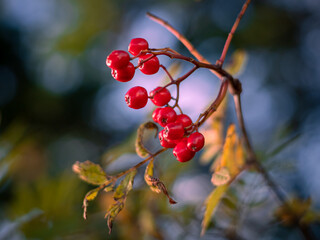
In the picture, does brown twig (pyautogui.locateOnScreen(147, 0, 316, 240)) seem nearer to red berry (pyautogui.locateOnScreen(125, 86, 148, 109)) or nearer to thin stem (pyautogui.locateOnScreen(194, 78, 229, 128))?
thin stem (pyautogui.locateOnScreen(194, 78, 229, 128))

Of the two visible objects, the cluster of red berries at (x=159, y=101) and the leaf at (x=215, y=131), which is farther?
the leaf at (x=215, y=131)

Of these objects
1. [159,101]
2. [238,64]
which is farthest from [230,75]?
[238,64]

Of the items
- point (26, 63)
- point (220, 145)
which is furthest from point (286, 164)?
point (26, 63)

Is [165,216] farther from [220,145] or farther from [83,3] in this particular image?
[83,3]

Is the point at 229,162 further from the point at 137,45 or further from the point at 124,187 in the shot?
the point at 137,45

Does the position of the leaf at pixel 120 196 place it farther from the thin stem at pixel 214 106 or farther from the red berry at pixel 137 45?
the red berry at pixel 137 45

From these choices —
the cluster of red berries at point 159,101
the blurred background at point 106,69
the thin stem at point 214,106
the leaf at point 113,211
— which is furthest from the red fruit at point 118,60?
the blurred background at point 106,69

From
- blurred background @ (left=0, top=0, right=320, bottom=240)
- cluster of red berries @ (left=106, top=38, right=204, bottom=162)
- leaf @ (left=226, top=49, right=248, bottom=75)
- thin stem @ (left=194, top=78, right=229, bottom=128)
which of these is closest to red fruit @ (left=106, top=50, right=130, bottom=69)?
cluster of red berries @ (left=106, top=38, right=204, bottom=162)

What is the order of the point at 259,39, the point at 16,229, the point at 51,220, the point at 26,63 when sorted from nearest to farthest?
the point at 16,229 < the point at 51,220 < the point at 259,39 < the point at 26,63
